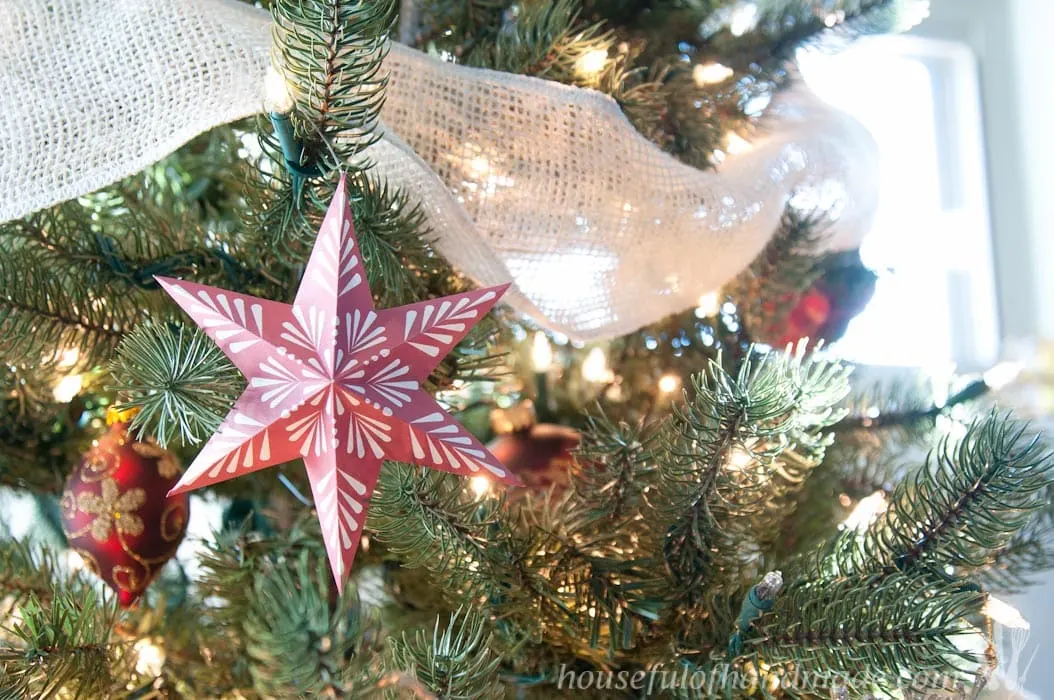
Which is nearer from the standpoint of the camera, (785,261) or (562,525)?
(562,525)

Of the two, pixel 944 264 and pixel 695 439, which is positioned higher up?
pixel 695 439

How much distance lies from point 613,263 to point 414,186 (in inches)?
4.8

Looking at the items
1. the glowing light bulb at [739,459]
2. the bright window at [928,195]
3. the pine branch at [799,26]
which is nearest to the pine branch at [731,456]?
the glowing light bulb at [739,459]

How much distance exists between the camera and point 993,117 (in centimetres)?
118

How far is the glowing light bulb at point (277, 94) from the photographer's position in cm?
35

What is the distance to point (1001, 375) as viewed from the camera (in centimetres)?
56

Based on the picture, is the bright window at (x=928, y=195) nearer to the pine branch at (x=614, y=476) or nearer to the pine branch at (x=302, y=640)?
the pine branch at (x=614, y=476)

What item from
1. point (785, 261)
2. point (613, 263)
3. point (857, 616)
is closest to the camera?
point (857, 616)

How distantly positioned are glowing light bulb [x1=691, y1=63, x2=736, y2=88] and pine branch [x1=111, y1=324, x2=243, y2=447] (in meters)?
0.38

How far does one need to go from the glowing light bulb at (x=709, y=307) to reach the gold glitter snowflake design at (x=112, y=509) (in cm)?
36

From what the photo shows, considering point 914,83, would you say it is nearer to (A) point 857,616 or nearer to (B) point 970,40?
(B) point 970,40

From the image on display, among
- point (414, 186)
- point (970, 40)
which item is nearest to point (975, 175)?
point (970, 40)

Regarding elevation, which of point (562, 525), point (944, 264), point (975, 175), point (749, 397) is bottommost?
point (944, 264)

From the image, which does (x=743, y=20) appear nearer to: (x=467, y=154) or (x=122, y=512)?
(x=467, y=154)
